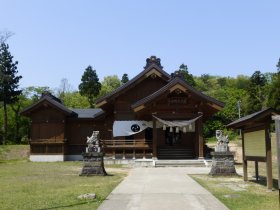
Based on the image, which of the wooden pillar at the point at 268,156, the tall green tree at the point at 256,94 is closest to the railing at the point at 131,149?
the wooden pillar at the point at 268,156

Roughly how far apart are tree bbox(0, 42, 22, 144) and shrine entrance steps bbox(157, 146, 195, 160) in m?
26.3

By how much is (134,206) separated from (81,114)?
90.7 feet

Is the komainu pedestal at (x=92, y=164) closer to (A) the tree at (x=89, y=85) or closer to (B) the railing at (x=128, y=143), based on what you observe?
(B) the railing at (x=128, y=143)

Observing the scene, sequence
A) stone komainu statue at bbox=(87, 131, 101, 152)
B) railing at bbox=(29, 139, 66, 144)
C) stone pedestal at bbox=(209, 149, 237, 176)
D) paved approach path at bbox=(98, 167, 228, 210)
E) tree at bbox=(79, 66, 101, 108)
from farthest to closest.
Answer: tree at bbox=(79, 66, 101, 108) → railing at bbox=(29, 139, 66, 144) → stone komainu statue at bbox=(87, 131, 101, 152) → stone pedestal at bbox=(209, 149, 237, 176) → paved approach path at bbox=(98, 167, 228, 210)

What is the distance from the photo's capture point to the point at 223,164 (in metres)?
17.1

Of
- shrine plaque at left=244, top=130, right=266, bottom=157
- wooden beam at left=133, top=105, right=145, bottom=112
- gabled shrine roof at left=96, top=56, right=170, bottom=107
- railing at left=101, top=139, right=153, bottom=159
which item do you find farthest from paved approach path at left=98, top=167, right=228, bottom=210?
gabled shrine roof at left=96, top=56, right=170, bottom=107

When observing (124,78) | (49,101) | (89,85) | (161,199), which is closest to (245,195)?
(161,199)

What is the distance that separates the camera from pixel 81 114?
3603 cm

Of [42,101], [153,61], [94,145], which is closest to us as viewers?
[94,145]

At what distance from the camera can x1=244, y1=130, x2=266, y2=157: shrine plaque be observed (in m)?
12.6

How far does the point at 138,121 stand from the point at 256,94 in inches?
1449

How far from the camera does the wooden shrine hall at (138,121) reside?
1089 inches

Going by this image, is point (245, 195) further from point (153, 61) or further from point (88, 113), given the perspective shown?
point (88, 113)

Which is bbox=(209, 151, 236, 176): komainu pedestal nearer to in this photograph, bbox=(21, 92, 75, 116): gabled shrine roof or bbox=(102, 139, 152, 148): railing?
bbox=(102, 139, 152, 148): railing
